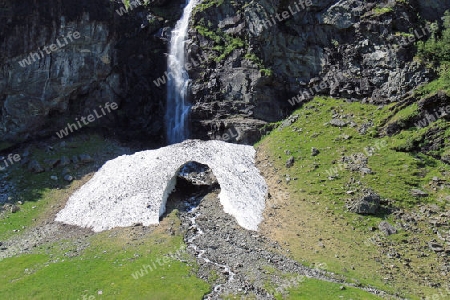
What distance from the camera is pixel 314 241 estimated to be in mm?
32844

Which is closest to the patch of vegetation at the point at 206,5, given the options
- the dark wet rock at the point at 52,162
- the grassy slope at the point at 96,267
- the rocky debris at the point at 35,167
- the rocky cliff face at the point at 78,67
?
the rocky cliff face at the point at 78,67

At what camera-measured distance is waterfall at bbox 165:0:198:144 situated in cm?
5656

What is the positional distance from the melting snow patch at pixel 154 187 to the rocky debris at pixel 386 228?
10579mm

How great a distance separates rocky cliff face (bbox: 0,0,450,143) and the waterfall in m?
1.17

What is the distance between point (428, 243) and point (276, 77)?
31.2 meters

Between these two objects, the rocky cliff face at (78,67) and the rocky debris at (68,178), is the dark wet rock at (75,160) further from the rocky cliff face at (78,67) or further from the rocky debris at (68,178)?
the rocky cliff face at (78,67)

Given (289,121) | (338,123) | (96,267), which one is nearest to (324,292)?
(96,267)

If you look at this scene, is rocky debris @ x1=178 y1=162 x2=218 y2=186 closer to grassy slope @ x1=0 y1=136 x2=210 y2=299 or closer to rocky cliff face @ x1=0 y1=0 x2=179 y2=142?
grassy slope @ x1=0 y1=136 x2=210 y2=299

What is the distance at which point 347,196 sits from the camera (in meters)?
37.5

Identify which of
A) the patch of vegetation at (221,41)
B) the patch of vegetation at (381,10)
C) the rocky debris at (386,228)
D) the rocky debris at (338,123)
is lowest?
the rocky debris at (386,228)

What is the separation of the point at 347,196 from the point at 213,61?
29.4 m

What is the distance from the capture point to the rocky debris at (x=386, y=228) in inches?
1297

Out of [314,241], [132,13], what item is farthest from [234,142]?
[132,13]

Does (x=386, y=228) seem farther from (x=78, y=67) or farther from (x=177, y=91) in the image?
(x=78, y=67)
